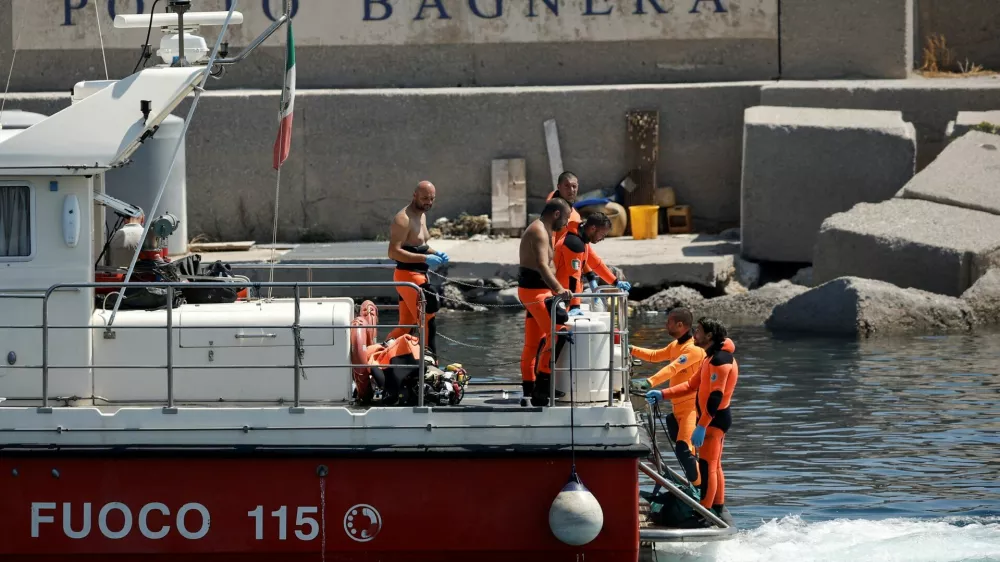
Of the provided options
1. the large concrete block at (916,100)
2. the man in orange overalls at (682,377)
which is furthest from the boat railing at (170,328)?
the large concrete block at (916,100)

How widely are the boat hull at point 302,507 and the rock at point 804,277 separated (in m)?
10.8

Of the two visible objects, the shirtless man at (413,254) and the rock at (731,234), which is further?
the rock at (731,234)

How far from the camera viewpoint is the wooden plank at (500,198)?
20.8 metres

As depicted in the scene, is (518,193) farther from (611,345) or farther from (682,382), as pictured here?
(611,345)

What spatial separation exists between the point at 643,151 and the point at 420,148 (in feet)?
10.4

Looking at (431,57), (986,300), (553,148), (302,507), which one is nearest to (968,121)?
(986,300)

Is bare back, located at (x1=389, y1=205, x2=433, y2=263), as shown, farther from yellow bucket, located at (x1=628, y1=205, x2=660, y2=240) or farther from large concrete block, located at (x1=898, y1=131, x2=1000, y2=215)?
yellow bucket, located at (x1=628, y1=205, x2=660, y2=240)

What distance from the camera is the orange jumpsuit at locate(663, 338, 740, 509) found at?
886 centimetres

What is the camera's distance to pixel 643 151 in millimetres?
20938

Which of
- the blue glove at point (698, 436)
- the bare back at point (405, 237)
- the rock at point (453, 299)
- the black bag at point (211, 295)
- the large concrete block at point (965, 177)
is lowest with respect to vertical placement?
the blue glove at point (698, 436)

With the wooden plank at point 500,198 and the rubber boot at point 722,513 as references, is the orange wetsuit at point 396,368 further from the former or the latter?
the wooden plank at point 500,198

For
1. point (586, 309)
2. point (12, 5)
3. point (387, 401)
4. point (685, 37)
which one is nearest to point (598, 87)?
point (685, 37)

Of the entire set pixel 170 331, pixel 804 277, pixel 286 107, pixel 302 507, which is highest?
pixel 286 107

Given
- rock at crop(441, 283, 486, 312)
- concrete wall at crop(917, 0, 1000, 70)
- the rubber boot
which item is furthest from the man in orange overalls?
concrete wall at crop(917, 0, 1000, 70)
